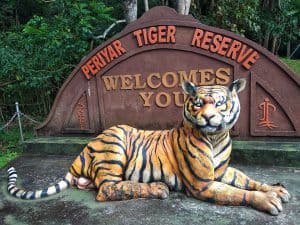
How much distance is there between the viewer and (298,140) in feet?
14.0

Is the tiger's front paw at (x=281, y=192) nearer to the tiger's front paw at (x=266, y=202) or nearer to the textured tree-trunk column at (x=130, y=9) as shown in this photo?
the tiger's front paw at (x=266, y=202)

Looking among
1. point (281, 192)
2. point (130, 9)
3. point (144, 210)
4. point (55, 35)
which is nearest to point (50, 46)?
point (55, 35)

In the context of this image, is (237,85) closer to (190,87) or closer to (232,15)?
(190,87)

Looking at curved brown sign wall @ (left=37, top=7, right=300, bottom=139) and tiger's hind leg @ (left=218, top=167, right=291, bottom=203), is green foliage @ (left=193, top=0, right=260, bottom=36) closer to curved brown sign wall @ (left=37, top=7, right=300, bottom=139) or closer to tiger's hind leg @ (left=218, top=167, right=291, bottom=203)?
curved brown sign wall @ (left=37, top=7, right=300, bottom=139)

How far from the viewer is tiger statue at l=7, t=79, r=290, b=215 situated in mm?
3207

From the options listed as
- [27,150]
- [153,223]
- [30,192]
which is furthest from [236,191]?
[27,150]

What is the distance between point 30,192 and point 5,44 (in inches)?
175

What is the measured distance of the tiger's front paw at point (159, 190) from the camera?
11.5 ft

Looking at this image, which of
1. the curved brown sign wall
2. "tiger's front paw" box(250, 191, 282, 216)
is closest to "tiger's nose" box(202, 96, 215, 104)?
"tiger's front paw" box(250, 191, 282, 216)

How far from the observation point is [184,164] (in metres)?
3.47

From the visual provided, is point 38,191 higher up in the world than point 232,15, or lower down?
lower down

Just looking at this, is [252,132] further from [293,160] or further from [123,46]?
[123,46]

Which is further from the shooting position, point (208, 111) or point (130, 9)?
point (130, 9)

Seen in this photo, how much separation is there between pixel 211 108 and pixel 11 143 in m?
4.82
